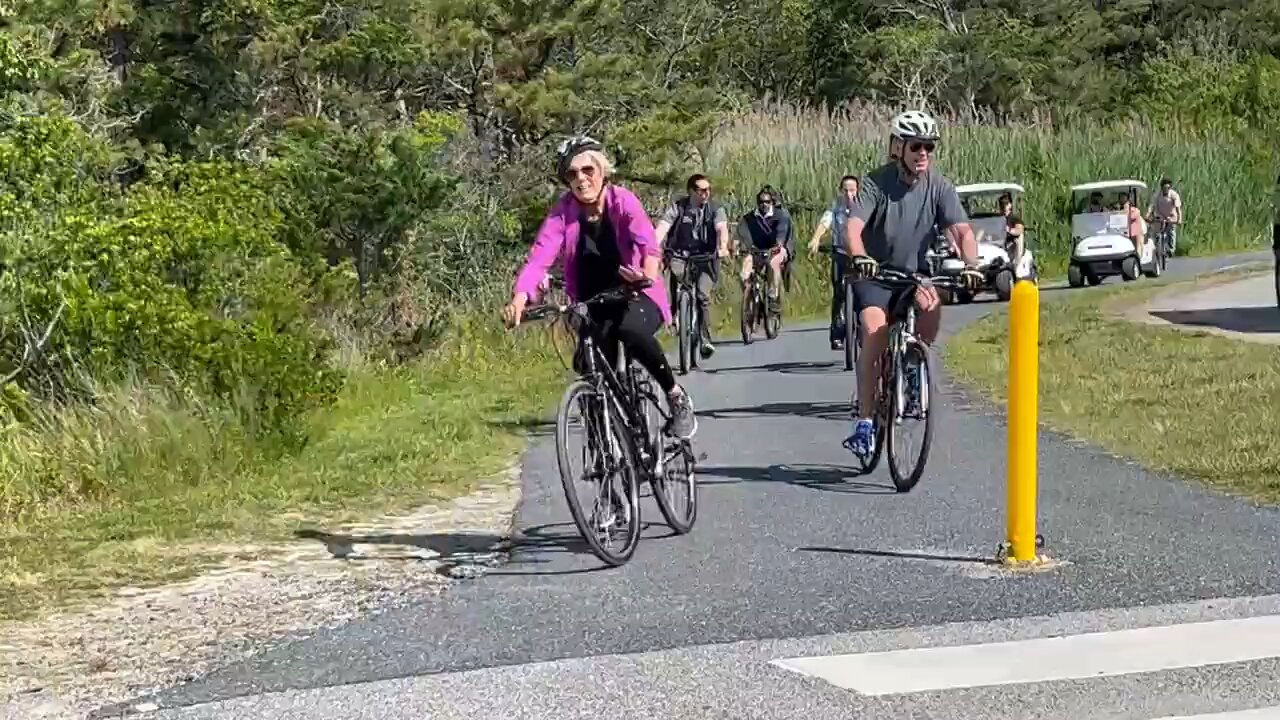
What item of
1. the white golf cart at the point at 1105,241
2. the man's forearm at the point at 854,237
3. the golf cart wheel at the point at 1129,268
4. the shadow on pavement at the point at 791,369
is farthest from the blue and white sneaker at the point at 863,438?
the golf cart wheel at the point at 1129,268

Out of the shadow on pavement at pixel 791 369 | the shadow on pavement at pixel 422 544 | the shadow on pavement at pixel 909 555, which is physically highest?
the shadow on pavement at pixel 909 555

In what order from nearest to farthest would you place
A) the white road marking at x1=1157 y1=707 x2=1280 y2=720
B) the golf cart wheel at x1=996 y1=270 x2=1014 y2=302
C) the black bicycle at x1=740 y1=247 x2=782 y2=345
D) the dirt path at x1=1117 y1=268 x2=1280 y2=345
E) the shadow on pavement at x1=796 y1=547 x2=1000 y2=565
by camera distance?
the white road marking at x1=1157 y1=707 x2=1280 y2=720, the shadow on pavement at x1=796 y1=547 x2=1000 y2=565, the dirt path at x1=1117 y1=268 x2=1280 y2=345, the black bicycle at x1=740 y1=247 x2=782 y2=345, the golf cart wheel at x1=996 y1=270 x2=1014 y2=302

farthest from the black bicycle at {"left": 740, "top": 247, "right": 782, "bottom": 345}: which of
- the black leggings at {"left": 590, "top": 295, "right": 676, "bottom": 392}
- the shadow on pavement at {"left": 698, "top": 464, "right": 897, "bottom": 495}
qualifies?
the black leggings at {"left": 590, "top": 295, "right": 676, "bottom": 392}

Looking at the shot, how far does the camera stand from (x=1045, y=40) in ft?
190

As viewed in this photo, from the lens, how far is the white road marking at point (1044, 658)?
565cm

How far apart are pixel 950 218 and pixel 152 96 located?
638 inches

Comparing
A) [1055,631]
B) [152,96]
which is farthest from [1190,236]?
[1055,631]

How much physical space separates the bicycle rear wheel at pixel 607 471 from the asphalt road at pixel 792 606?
Answer: 119mm

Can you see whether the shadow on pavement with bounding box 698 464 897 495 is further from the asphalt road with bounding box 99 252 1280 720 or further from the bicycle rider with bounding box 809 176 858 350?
the bicycle rider with bounding box 809 176 858 350

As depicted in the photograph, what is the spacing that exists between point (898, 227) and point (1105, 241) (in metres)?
23.2

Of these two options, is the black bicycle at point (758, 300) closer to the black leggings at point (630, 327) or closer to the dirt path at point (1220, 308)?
the dirt path at point (1220, 308)

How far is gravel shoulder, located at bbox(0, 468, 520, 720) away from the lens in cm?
607

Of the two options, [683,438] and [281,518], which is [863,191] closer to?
[683,438]

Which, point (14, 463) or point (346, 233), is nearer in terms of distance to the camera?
point (14, 463)
